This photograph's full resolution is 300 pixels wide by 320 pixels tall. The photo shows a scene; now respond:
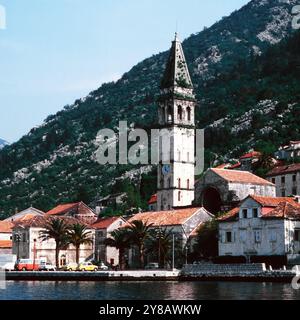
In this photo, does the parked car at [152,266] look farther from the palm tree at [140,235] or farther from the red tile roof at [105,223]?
the red tile roof at [105,223]

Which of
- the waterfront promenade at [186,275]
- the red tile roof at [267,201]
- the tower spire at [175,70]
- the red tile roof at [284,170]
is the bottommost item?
the waterfront promenade at [186,275]

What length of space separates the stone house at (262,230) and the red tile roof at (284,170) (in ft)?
109

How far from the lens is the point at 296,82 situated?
19738cm

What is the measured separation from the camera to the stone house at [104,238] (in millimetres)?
109037

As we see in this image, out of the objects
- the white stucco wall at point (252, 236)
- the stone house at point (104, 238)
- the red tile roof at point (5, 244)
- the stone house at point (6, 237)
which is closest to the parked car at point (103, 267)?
the stone house at point (104, 238)

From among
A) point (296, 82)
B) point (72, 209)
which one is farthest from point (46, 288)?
point (296, 82)

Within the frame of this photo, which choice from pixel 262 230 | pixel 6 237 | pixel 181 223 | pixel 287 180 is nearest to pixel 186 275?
pixel 262 230

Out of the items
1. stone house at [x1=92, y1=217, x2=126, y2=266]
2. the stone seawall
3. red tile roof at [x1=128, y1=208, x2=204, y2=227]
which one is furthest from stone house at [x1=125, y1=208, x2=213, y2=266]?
the stone seawall

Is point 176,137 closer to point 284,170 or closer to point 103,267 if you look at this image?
point 284,170

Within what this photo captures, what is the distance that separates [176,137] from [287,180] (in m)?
19.1

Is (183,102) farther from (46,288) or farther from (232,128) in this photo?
(232,128)

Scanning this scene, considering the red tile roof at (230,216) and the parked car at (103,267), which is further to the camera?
the parked car at (103,267)

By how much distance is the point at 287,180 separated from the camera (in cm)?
11956
